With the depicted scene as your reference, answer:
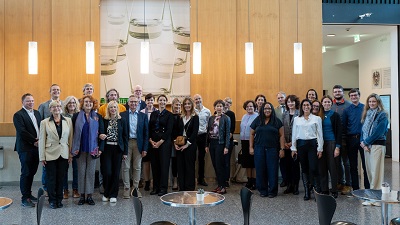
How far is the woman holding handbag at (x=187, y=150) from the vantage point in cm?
698

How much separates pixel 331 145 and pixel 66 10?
21.2ft

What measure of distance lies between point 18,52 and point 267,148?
6105mm

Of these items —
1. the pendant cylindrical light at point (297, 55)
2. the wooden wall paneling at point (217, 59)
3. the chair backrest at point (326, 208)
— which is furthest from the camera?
the wooden wall paneling at point (217, 59)

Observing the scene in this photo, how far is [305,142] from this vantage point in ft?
21.1

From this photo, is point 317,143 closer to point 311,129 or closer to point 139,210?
point 311,129

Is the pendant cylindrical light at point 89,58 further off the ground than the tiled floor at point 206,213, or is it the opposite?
the pendant cylindrical light at point 89,58

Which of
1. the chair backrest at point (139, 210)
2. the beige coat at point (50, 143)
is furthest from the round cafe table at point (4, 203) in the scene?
the beige coat at point (50, 143)

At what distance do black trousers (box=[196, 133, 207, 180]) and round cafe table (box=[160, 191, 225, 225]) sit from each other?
3.39m

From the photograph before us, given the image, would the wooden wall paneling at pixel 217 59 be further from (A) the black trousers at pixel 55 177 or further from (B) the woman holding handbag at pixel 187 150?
(A) the black trousers at pixel 55 177

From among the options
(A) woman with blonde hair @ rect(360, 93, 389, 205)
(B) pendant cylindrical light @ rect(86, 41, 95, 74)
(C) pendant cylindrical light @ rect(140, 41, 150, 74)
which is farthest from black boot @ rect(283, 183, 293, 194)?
(B) pendant cylindrical light @ rect(86, 41, 95, 74)

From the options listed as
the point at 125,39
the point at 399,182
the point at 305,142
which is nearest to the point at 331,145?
the point at 305,142

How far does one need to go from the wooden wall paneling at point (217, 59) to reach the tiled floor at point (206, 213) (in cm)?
349

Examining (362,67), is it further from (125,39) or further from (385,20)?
(125,39)

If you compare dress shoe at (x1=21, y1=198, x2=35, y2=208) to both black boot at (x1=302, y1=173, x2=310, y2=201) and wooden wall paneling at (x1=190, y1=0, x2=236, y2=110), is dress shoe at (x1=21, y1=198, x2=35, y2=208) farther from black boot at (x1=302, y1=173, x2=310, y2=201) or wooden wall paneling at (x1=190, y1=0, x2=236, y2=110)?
wooden wall paneling at (x1=190, y1=0, x2=236, y2=110)
